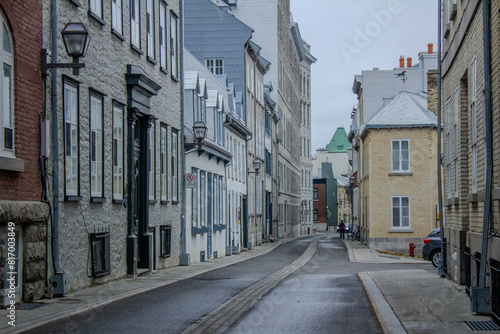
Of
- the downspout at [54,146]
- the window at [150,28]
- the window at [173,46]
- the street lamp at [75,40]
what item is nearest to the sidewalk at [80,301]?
the downspout at [54,146]

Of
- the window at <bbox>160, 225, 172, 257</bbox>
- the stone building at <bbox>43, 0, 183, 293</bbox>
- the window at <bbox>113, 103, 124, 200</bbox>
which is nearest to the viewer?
the stone building at <bbox>43, 0, 183, 293</bbox>

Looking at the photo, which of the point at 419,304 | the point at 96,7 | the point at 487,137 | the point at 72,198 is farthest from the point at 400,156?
the point at 487,137

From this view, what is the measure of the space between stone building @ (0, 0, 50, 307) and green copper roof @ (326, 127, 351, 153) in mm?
129236

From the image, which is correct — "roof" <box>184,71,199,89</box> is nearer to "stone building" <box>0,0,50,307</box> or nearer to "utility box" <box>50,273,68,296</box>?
"stone building" <box>0,0,50,307</box>

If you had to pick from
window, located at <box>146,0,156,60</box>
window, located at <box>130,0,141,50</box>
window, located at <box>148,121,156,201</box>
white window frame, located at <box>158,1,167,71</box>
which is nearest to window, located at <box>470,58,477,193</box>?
window, located at <box>130,0,141,50</box>

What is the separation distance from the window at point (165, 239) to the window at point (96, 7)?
286 inches

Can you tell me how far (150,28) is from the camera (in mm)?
21172

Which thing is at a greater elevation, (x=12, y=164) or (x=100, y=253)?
(x=12, y=164)

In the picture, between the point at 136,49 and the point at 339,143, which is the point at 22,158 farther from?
the point at 339,143

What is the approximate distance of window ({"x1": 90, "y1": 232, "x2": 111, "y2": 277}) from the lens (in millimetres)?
15805

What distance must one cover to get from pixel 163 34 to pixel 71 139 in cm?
877

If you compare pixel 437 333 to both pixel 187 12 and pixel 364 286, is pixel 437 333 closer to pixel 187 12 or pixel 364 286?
pixel 364 286

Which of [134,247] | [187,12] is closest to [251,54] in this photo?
[187,12]

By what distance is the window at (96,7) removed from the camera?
16047 mm
